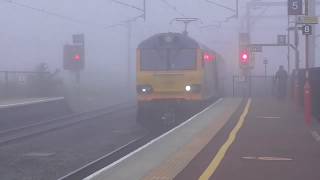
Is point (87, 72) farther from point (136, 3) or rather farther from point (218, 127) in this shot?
point (218, 127)

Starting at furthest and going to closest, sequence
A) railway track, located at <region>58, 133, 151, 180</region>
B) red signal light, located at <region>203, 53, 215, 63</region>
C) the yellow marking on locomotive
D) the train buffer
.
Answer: red signal light, located at <region>203, 53, 215, 63</region>
the yellow marking on locomotive
railway track, located at <region>58, 133, 151, 180</region>
the train buffer

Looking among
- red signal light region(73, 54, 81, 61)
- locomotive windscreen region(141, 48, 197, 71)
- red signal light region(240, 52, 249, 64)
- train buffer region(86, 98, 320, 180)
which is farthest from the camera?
red signal light region(240, 52, 249, 64)

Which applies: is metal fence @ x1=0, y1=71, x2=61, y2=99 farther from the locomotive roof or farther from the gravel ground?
the locomotive roof

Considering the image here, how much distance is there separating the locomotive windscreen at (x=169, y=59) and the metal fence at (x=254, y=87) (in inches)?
720

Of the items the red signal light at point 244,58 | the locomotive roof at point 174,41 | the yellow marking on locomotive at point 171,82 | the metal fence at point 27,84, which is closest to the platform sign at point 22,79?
the metal fence at point 27,84

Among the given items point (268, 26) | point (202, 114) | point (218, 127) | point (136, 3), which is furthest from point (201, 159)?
point (268, 26)

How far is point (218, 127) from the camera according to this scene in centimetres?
1662

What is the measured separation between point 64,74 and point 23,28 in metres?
6.37

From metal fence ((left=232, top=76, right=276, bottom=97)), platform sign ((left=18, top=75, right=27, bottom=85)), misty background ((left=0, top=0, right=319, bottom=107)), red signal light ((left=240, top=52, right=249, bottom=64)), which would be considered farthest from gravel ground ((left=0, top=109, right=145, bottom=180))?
misty background ((left=0, top=0, right=319, bottom=107))

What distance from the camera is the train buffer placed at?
9516 mm

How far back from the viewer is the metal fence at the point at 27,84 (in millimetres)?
34688

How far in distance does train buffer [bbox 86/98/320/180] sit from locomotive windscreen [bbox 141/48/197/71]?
11.0 ft

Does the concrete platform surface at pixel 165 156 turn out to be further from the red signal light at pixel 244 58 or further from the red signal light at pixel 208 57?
the red signal light at pixel 244 58

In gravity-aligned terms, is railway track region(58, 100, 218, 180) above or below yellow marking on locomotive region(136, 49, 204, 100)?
below
